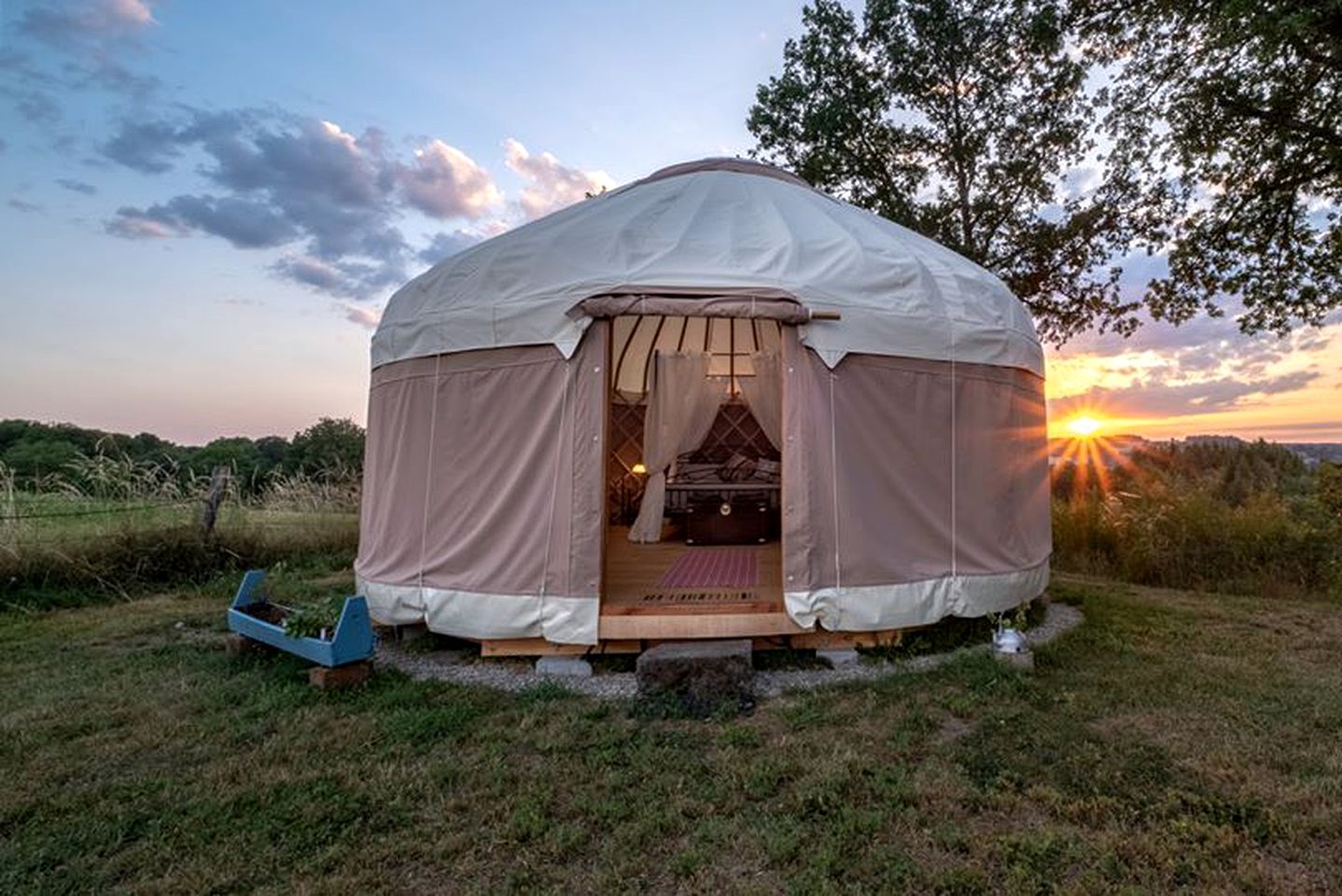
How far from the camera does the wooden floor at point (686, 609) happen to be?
3.21 m

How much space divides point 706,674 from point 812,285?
77.0 inches

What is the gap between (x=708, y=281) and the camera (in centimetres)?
330

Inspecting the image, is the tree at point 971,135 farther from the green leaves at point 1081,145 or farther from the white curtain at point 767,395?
the white curtain at point 767,395

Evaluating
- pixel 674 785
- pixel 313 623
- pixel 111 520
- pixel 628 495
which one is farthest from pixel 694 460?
pixel 111 520

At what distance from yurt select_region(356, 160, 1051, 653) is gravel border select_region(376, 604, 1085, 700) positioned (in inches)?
6.3

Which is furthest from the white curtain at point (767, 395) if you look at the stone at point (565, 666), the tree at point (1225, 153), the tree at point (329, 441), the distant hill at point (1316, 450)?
the tree at point (329, 441)

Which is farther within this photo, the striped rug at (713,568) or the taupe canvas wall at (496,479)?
the striped rug at (713,568)

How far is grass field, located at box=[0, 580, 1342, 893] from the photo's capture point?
1658mm

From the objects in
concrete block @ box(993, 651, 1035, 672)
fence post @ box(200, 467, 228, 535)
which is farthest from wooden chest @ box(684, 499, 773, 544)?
fence post @ box(200, 467, 228, 535)

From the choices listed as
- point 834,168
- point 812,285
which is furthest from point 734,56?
point 812,285

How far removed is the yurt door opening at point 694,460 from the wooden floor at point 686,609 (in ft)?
0.08

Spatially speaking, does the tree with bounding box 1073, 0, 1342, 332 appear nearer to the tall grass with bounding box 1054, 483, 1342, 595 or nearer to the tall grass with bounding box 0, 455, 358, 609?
the tall grass with bounding box 1054, 483, 1342, 595

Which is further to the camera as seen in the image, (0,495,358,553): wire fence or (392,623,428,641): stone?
(0,495,358,553): wire fence

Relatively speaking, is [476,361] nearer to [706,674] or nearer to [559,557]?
[559,557]
